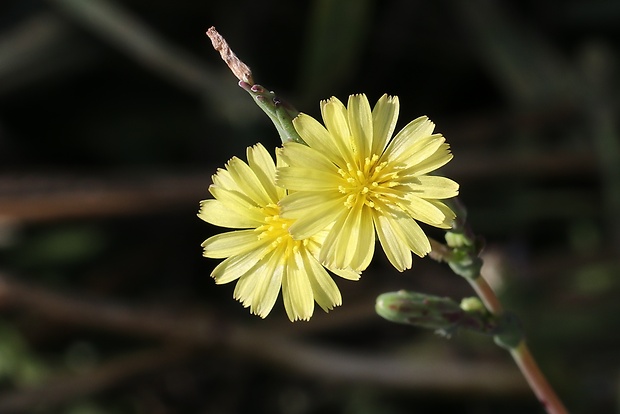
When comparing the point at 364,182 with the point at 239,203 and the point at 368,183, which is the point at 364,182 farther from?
the point at 239,203

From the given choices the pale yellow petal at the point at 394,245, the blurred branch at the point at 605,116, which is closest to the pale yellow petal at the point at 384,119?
the pale yellow petal at the point at 394,245

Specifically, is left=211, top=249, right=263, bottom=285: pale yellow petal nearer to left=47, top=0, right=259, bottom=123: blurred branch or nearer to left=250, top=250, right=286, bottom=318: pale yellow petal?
left=250, top=250, right=286, bottom=318: pale yellow petal

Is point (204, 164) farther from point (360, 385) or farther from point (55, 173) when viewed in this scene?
point (360, 385)

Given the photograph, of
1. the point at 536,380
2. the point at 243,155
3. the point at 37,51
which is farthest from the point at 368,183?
the point at 37,51

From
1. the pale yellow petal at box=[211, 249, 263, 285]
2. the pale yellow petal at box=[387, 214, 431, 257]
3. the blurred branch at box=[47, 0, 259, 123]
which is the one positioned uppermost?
the blurred branch at box=[47, 0, 259, 123]

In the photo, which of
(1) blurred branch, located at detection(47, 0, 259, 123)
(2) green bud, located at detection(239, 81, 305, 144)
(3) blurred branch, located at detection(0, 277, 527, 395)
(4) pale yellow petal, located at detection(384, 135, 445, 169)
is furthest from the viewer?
(1) blurred branch, located at detection(47, 0, 259, 123)

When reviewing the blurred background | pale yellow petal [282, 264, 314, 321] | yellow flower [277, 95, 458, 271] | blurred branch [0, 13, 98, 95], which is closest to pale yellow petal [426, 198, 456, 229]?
yellow flower [277, 95, 458, 271]

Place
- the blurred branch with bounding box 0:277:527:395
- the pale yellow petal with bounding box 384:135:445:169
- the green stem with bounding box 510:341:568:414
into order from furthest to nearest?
the blurred branch with bounding box 0:277:527:395, the green stem with bounding box 510:341:568:414, the pale yellow petal with bounding box 384:135:445:169
